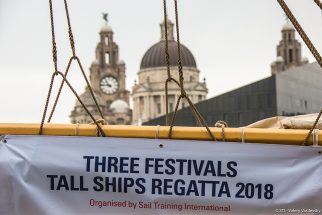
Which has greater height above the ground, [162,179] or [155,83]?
[155,83]

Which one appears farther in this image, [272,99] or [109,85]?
[109,85]

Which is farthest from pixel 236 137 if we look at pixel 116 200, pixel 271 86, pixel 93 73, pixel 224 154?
pixel 93 73

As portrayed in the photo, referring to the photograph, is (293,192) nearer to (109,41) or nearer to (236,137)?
(236,137)

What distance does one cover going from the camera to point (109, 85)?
15812cm

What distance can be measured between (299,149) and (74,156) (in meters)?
0.99

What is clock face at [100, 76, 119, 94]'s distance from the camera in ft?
515

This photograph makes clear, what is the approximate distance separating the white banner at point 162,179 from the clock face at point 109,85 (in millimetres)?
151241

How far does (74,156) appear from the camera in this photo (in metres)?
5.33

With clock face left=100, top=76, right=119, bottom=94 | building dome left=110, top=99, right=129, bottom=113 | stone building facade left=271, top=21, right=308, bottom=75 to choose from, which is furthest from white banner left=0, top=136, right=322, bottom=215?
clock face left=100, top=76, right=119, bottom=94

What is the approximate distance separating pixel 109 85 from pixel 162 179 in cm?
15307

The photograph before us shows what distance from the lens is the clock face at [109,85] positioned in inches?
6181

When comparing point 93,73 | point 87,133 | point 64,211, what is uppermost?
point 93,73

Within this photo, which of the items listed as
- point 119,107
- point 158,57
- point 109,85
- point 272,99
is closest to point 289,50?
point 158,57

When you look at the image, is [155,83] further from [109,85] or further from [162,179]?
[162,179]
